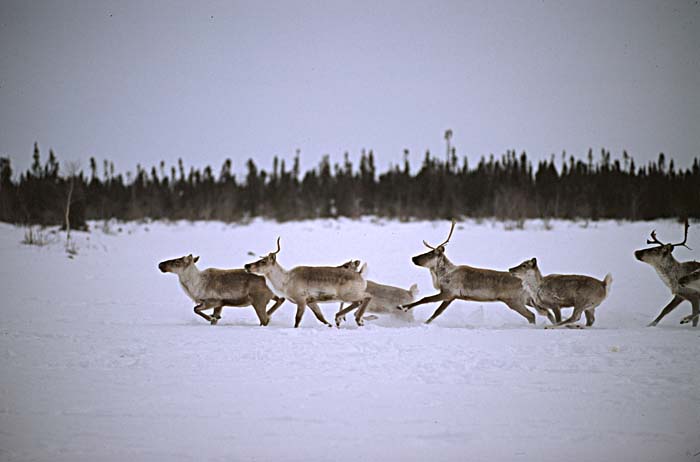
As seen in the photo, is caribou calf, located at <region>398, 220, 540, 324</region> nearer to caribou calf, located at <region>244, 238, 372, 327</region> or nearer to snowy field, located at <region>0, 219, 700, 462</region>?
snowy field, located at <region>0, 219, 700, 462</region>

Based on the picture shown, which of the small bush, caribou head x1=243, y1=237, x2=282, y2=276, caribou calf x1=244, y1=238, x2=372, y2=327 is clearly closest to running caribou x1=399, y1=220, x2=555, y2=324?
caribou calf x1=244, y1=238, x2=372, y2=327

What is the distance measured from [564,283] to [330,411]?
6.88 metres

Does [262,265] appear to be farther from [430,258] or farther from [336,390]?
[336,390]

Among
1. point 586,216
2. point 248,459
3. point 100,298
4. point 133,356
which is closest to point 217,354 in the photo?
point 133,356

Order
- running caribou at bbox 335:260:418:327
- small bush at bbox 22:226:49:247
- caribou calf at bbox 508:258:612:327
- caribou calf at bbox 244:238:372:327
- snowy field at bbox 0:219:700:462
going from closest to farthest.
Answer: snowy field at bbox 0:219:700:462, caribou calf at bbox 244:238:372:327, caribou calf at bbox 508:258:612:327, running caribou at bbox 335:260:418:327, small bush at bbox 22:226:49:247

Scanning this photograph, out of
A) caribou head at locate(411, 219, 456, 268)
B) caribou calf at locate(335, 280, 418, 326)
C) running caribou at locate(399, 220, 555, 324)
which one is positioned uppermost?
caribou head at locate(411, 219, 456, 268)

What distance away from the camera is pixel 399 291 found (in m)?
11.6

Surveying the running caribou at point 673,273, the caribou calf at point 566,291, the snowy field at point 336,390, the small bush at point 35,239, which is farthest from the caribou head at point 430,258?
the small bush at point 35,239

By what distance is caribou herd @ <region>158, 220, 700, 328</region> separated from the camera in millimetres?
10180

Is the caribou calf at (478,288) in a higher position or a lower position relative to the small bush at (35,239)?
higher

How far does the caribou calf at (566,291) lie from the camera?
10312 millimetres

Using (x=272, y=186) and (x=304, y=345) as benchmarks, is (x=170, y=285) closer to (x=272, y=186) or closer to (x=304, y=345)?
(x=304, y=345)

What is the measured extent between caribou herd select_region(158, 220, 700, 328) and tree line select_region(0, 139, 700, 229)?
8542 mm

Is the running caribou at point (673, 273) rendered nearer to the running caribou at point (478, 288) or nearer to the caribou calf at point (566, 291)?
the caribou calf at point (566, 291)
